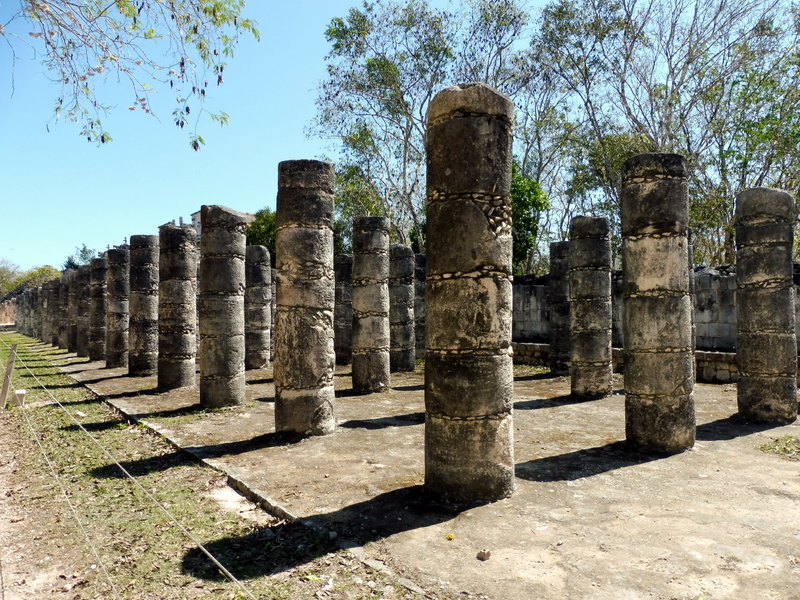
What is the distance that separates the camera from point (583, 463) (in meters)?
7.37

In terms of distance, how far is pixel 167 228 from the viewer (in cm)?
1338

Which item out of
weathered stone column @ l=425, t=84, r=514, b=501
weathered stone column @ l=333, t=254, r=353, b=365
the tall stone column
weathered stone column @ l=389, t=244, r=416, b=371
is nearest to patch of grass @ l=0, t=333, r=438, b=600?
weathered stone column @ l=425, t=84, r=514, b=501

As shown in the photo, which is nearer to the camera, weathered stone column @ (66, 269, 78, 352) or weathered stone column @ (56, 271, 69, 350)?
weathered stone column @ (66, 269, 78, 352)

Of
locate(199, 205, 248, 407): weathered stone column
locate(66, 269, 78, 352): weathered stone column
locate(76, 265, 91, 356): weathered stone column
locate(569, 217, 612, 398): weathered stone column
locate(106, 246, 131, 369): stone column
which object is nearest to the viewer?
locate(199, 205, 248, 407): weathered stone column

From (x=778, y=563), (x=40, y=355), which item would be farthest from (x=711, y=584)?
(x=40, y=355)

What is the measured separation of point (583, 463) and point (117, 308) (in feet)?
50.8

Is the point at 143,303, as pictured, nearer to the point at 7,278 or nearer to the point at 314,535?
the point at 314,535

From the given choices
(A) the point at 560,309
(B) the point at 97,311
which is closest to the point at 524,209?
(A) the point at 560,309

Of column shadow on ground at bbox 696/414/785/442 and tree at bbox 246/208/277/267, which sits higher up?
tree at bbox 246/208/277/267

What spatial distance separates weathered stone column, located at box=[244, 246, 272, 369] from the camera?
17672 millimetres

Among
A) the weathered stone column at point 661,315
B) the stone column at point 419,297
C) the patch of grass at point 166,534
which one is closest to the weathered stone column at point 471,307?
the patch of grass at point 166,534

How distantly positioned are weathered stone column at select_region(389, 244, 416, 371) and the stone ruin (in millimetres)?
57

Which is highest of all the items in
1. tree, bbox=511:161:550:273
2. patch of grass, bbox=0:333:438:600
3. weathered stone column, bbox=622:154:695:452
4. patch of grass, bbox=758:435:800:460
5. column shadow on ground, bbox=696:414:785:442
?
tree, bbox=511:161:550:273

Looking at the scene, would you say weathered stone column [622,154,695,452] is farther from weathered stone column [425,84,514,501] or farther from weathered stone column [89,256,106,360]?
weathered stone column [89,256,106,360]
